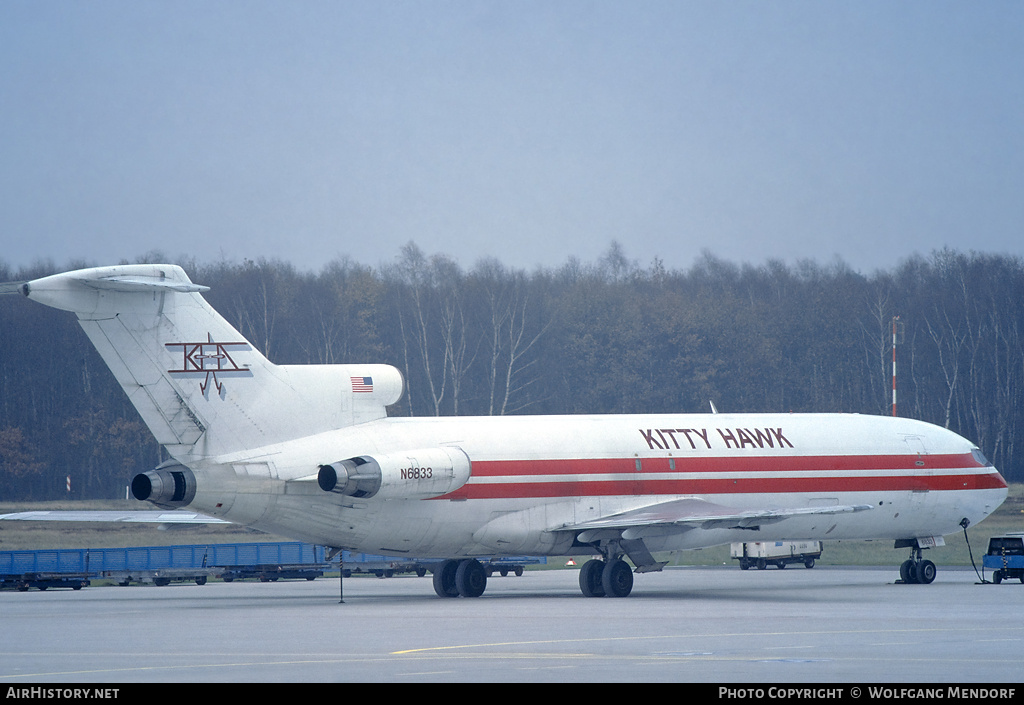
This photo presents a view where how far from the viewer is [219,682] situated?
13.6 metres

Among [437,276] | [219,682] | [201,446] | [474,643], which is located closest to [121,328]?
[201,446]

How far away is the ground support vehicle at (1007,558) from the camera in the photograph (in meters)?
32.4

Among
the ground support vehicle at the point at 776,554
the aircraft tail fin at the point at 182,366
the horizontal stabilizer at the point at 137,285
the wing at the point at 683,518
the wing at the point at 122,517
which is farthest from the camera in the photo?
the ground support vehicle at the point at 776,554

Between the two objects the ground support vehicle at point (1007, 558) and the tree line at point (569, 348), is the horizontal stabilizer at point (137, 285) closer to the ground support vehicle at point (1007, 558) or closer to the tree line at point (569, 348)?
the ground support vehicle at point (1007, 558)

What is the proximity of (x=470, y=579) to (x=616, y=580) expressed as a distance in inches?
134

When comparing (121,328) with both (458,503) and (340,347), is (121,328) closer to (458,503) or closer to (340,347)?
(458,503)

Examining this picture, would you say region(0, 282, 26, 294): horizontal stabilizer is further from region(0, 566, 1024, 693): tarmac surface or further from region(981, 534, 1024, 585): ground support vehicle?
region(981, 534, 1024, 585): ground support vehicle

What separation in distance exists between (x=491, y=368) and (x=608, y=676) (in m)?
65.6

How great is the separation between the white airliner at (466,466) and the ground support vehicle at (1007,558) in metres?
1.58

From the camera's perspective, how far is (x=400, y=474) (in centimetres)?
2656

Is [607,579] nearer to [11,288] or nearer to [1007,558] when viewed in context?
[1007,558]

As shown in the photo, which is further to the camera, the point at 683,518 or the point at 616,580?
the point at 683,518

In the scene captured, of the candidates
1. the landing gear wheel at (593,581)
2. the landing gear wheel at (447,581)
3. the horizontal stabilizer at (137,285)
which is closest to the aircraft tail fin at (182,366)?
the horizontal stabilizer at (137,285)

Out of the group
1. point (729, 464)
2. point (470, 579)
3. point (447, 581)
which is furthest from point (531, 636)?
point (729, 464)
